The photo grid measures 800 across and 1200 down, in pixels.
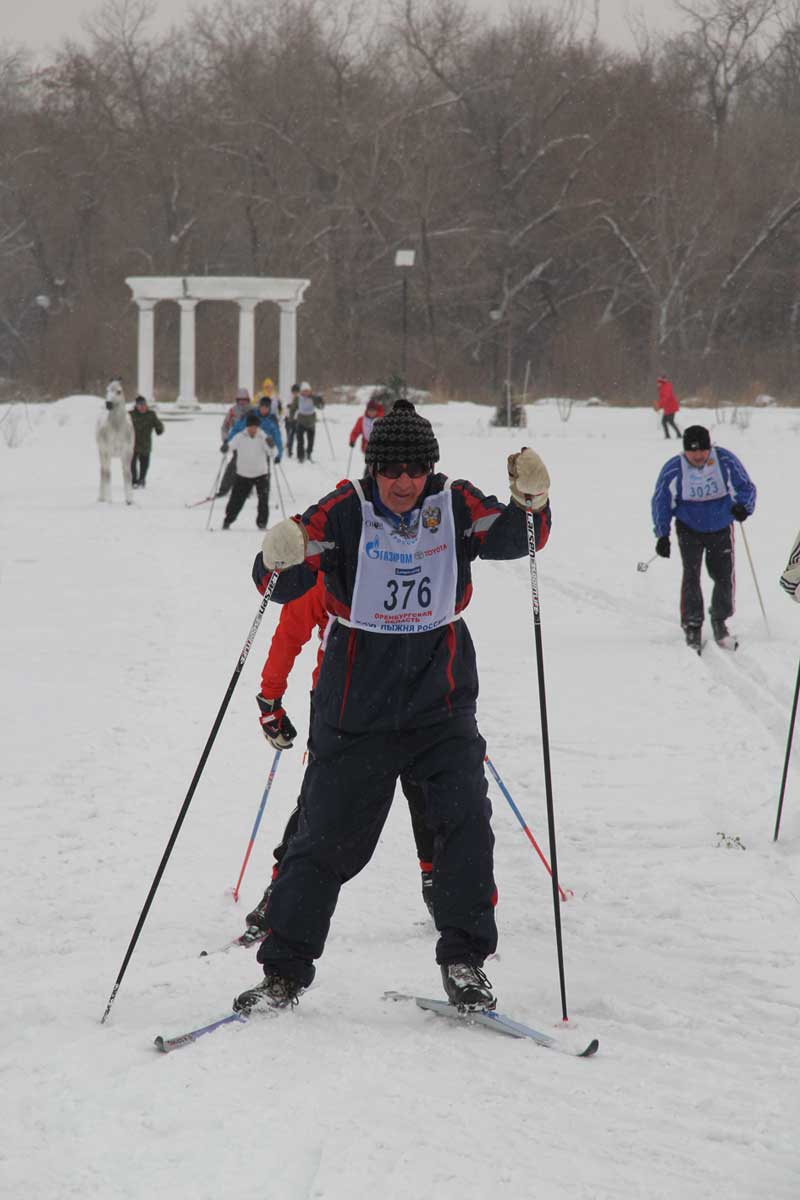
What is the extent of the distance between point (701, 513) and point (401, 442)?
6.23 meters

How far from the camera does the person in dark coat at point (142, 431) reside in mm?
20062

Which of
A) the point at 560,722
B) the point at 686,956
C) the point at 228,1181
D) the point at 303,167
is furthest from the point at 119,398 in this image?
the point at 303,167

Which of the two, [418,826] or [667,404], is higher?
[667,404]

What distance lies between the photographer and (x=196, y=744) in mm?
7367

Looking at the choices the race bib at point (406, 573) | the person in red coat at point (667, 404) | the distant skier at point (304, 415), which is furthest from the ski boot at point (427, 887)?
the person in red coat at point (667, 404)

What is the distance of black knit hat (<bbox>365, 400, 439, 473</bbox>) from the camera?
395cm

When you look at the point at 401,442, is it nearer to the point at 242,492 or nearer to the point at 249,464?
the point at 249,464

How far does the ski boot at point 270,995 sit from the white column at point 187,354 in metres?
34.8

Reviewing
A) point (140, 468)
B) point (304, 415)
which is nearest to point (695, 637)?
point (140, 468)

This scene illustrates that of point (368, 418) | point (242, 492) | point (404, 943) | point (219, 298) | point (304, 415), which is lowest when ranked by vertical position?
point (242, 492)

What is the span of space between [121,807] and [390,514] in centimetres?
280

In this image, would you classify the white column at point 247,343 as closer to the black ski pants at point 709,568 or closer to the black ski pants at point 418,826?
the black ski pants at point 709,568

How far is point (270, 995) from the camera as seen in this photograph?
3982mm

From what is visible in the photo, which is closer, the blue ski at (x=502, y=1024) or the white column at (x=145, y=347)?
the blue ski at (x=502, y=1024)
